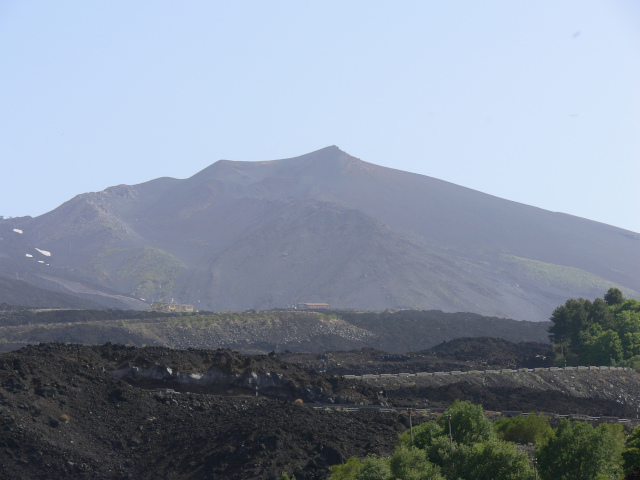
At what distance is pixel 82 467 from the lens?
124 feet

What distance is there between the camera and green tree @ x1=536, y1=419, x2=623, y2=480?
99.8 ft

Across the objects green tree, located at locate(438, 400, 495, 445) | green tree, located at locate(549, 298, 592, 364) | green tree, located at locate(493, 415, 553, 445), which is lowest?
green tree, located at locate(493, 415, 553, 445)

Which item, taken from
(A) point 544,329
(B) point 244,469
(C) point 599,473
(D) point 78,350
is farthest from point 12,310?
(C) point 599,473

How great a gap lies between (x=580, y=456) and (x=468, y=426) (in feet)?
20.0

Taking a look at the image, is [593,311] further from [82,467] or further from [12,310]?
[12,310]

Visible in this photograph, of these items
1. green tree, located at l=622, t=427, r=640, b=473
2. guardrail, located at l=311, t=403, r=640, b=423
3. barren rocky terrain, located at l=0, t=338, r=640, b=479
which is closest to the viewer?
green tree, located at l=622, t=427, r=640, b=473

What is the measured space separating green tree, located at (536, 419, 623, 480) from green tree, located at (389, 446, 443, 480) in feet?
13.2

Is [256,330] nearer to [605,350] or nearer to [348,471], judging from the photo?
[605,350]

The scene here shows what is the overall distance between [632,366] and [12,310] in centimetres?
9665

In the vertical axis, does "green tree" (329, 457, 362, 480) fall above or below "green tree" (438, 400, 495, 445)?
below

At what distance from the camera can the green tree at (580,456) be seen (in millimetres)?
30406

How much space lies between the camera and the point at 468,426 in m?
36.1

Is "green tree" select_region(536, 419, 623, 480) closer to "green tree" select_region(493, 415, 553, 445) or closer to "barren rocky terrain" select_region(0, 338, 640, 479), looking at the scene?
"barren rocky terrain" select_region(0, 338, 640, 479)

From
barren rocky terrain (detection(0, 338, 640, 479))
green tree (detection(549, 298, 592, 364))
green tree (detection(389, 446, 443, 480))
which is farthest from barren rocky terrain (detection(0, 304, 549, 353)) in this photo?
green tree (detection(389, 446, 443, 480))
